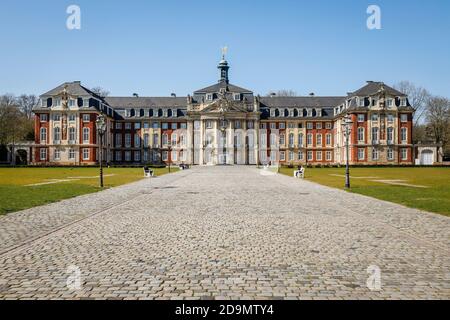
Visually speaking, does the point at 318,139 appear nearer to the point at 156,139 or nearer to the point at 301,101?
the point at 301,101

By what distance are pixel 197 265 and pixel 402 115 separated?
73.5 meters

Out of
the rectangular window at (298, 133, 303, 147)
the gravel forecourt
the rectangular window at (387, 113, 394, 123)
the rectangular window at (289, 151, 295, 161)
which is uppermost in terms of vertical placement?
the rectangular window at (387, 113, 394, 123)

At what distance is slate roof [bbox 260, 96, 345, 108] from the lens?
82.9 m

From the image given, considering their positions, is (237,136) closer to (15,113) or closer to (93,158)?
(93,158)

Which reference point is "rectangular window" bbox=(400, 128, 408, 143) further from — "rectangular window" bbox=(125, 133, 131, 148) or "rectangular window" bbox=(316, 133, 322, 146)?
"rectangular window" bbox=(125, 133, 131, 148)

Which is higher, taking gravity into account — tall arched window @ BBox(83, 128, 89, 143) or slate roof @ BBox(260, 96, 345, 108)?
slate roof @ BBox(260, 96, 345, 108)

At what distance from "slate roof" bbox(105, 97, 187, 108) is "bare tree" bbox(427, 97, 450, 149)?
1957 inches

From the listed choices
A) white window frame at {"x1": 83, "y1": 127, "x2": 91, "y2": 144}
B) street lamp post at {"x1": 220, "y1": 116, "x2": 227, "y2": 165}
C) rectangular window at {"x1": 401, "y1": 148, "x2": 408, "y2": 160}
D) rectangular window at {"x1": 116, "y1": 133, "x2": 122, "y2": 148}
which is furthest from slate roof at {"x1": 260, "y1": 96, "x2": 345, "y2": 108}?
white window frame at {"x1": 83, "y1": 127, "x2": 91, "y2": 144}

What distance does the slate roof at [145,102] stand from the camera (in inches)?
3282

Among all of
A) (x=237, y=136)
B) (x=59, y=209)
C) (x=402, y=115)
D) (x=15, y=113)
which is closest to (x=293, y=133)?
(x=237, y=136)

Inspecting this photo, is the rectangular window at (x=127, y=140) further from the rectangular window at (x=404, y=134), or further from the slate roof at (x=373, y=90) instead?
the rectangular window at (x=404, y=134)

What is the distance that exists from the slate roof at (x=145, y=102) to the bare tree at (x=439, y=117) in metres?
49.7

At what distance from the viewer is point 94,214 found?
12508mm

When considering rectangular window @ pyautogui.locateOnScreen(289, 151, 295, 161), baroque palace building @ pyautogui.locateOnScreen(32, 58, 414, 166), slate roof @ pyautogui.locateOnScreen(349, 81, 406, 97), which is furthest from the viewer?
rectangular window @ pyautogui.locateOnScreen(289, 151, 295, 161)
